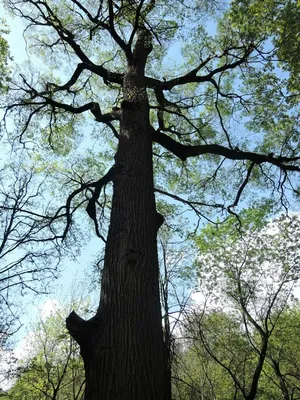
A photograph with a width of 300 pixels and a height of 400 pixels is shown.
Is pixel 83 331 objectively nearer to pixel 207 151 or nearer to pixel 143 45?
pixel 207 151

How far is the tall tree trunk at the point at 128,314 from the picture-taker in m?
2.15

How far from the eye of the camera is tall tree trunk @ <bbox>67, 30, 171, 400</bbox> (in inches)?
84.6

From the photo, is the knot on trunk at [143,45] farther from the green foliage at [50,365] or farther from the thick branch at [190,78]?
the green foliage at [50,365]

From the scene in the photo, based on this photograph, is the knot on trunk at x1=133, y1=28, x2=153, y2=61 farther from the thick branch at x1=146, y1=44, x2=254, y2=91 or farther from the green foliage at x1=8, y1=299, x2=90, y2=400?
the green foliage at x1=8, y1=299, x2=90, y2=400

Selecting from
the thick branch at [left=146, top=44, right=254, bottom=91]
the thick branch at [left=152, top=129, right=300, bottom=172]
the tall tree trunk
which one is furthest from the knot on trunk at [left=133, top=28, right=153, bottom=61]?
the tall tree trunk

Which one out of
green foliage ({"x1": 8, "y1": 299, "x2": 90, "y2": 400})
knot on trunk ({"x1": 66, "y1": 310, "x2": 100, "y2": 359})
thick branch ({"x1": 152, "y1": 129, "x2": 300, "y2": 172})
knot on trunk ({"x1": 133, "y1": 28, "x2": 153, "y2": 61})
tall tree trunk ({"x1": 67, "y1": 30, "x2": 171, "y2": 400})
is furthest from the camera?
green foliage ({"x1": 8, "y1": 299, "x2": 90, "y2": 400})

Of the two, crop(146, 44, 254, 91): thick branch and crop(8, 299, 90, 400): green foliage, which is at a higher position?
crop(146, 44, 254, 91): thick branch

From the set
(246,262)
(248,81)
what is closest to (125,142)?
(248,81)

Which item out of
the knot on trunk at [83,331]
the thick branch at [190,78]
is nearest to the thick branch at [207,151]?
the thick branch at [190,78]

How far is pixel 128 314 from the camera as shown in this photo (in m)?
2.46

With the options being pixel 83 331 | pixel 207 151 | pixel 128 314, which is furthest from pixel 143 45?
pixel 83 331

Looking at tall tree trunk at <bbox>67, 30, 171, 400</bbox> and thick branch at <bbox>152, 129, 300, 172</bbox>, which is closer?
tall tree trunk at <bbox>67, 30, 171, 400</bbox>

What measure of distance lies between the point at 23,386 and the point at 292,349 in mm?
14496

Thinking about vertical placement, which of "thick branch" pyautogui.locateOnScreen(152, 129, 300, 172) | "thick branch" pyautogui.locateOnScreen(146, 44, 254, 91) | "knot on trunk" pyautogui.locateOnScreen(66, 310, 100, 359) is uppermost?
"thick branch" pyautogui.locateOnScreen(146, 44, 254, 91)
